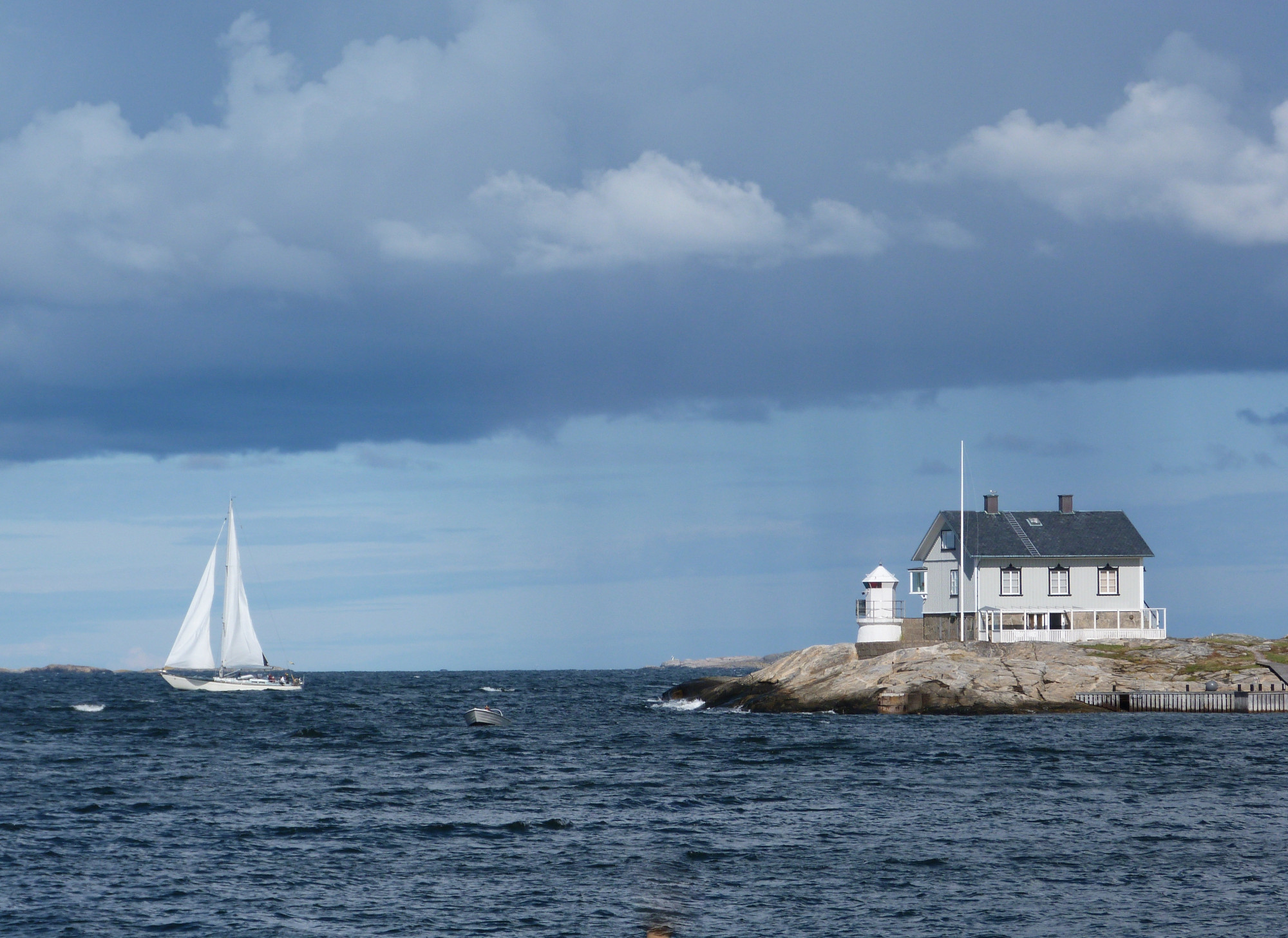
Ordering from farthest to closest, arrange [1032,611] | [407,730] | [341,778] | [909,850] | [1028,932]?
[1032,611] < [407,730] < [341,778] < [909,850] < [1028,932]

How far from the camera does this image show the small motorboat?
69312mm

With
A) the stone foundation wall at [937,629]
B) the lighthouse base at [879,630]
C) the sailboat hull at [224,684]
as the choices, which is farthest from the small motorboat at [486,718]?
the sailboat hull at [224,684]

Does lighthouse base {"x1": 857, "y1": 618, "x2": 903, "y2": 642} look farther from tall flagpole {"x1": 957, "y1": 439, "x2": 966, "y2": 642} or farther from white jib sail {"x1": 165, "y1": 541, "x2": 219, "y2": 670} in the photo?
white jib sail {"x1": 165, "y1": 541, "x2": 219, "y2": 670}

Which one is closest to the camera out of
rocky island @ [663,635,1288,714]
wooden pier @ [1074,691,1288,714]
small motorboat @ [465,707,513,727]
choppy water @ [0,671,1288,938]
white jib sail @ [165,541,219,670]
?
choppy water @ [0,671,1288,938]

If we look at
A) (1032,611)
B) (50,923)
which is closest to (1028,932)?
(50,923)

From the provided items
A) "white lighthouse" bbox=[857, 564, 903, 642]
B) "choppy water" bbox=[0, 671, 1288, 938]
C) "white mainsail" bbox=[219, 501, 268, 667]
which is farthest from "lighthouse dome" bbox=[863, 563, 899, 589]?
"white mainsail" bbox=[219, 501, 268, 667]

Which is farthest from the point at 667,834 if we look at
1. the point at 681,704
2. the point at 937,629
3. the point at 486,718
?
the point at 681,704

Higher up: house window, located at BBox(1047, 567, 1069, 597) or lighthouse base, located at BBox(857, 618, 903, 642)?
house window, located at BBox(1047, 567, 1069, 597)

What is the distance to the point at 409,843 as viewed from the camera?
102 ft

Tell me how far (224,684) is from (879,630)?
182 ft

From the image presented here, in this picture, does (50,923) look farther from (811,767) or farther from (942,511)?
(942,511)

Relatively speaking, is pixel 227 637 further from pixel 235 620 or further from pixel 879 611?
pixel 879 611

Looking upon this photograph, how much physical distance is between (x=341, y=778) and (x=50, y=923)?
21.5 metres

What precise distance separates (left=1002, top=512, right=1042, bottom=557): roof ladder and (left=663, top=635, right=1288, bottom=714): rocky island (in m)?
6.12
